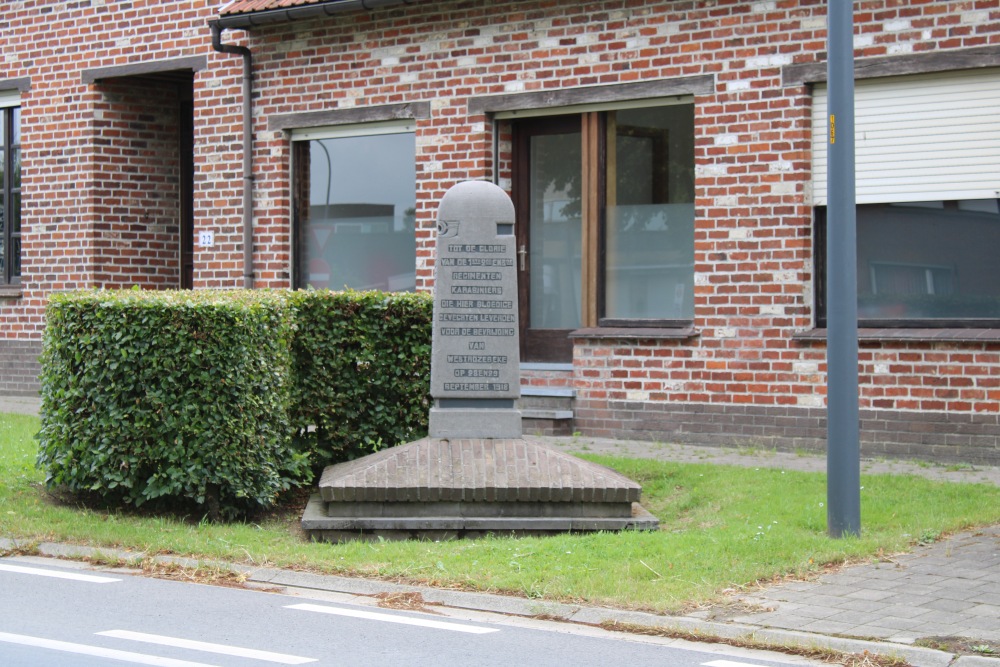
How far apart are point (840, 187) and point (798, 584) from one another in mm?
2358

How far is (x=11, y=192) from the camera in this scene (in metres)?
17.8

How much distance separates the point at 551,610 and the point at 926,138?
6610 mm

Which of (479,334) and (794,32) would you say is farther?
(794,32)

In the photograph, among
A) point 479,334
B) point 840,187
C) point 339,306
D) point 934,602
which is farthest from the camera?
point 339,306

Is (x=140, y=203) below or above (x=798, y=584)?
above

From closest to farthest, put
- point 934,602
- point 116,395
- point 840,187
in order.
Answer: point 934,602 < point 840,187 < point 116,395

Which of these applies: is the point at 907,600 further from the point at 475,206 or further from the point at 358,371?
the point at 358,371

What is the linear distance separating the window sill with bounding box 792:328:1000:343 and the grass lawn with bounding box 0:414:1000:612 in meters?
1.69

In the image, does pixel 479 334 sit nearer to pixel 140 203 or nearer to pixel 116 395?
pixel 116 395

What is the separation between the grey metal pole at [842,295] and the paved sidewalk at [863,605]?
0.54 metres

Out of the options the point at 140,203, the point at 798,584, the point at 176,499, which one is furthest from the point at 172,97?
the point at 798,584

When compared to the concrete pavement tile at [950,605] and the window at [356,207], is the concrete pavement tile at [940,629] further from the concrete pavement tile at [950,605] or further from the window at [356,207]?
the window at [356,207]

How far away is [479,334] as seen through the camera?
9633 millimetres

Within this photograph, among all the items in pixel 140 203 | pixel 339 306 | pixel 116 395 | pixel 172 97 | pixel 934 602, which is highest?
pixel 172 97
